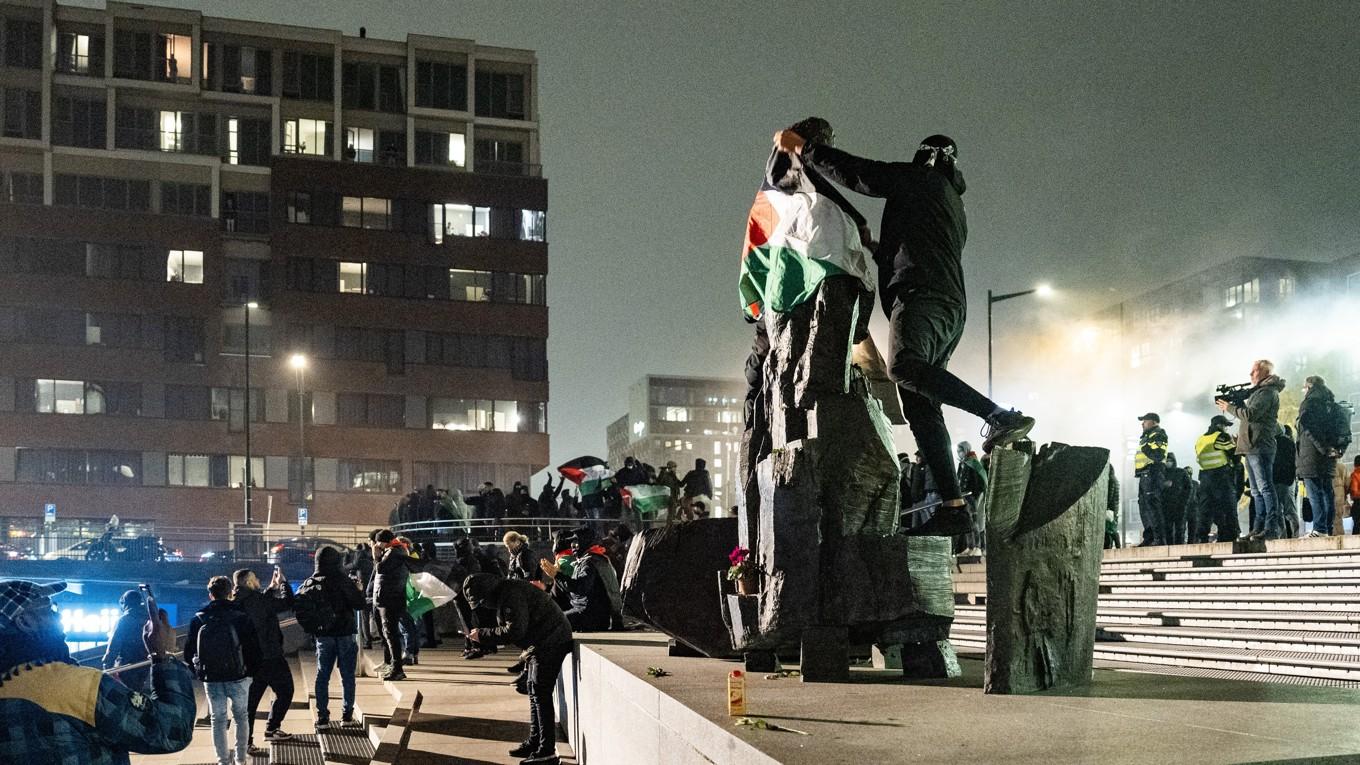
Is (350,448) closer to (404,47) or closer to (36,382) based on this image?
(36,382)

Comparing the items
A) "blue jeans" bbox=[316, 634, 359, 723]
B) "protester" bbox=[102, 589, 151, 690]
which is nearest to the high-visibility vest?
"blue jeans" bbox=[316, 634, 359, 723]

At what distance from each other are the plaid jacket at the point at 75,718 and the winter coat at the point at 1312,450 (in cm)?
1193

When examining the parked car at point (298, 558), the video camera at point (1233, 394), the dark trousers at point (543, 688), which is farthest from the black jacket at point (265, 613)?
the parked car at point (298, 558)

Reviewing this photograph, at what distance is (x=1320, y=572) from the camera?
1013 centimetres

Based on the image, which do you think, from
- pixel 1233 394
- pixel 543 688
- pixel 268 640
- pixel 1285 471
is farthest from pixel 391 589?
pixel 1285 471

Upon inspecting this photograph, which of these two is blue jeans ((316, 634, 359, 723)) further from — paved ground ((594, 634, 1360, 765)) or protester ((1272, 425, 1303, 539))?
protester ((1272, 425, 1303, 539))

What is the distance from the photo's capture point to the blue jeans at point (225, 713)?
35.6 feet

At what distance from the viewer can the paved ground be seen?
3.70m

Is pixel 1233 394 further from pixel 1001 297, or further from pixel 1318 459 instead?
pixel 1001 297

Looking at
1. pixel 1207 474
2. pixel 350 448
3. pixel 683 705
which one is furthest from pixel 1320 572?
pixel 350 448

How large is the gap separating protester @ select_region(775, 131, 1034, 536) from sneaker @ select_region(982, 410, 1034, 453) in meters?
0.54

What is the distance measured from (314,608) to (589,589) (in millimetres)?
3071

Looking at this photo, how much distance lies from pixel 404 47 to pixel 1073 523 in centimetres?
7084

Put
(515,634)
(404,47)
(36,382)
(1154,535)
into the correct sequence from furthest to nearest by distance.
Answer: (404,47) → (36,382) → (1154,535) → (515,634)
